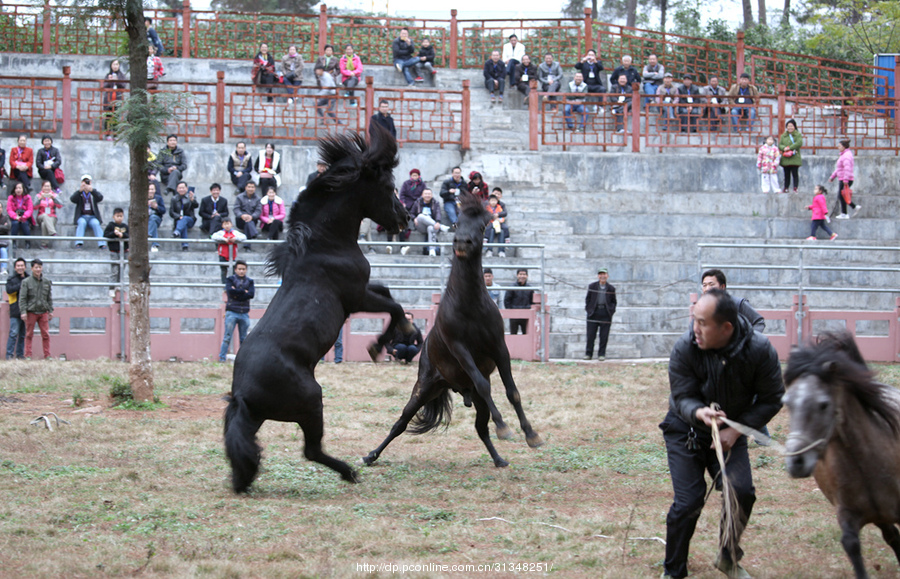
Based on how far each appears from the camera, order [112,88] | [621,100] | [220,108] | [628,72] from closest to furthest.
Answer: [112,88] → [220,108] → [621,100] → [628,72]

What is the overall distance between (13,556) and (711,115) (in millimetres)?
20015

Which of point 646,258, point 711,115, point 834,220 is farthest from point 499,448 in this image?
point 711,115

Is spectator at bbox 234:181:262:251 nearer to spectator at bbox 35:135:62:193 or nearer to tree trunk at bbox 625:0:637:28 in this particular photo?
spectator at bbox 35:135:62:193

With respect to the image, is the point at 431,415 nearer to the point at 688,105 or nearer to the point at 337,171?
the point at 337,171

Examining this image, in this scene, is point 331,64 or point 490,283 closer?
point 490,283

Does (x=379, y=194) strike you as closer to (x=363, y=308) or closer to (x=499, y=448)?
(x=363, y=308)

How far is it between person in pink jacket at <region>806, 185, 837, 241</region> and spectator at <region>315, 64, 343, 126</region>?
10.2 meters

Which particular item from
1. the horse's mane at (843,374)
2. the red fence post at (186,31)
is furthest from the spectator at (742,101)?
the horse's mane at (843,374)

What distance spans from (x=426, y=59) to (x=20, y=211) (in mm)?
11486

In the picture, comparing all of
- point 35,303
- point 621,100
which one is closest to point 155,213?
point 35,303

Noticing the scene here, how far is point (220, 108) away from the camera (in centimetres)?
1959

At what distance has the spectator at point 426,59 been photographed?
23.8 meters

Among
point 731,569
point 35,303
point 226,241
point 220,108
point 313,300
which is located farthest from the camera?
point 220,108

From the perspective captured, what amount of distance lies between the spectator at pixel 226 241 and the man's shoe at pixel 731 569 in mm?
11900
